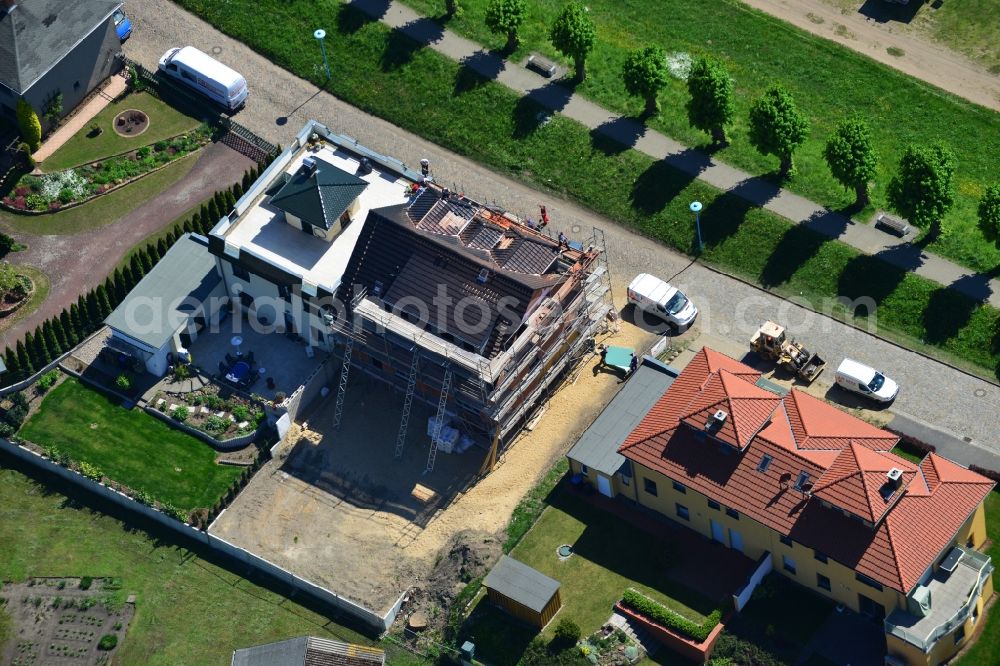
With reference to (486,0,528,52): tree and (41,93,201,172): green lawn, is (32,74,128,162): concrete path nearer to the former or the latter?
(41,93,201,172): green lawn

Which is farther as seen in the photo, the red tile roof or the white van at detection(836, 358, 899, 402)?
the white van at detection(836, 358, 899, 402)

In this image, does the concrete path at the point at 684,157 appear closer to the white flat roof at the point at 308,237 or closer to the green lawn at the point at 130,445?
the white flat roof at the point at 308,237

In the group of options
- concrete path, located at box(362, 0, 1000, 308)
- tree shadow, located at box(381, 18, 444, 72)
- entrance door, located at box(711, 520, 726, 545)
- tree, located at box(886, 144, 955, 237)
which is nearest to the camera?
entrance door, located at box(711, 520, 726, 545)

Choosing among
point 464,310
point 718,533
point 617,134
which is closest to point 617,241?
point 617,134

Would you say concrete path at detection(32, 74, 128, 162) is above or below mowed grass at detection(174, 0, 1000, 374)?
below

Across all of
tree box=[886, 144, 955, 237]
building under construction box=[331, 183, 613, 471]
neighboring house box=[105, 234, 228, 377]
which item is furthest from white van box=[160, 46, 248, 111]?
tree box=[886, 144, 955, 237]

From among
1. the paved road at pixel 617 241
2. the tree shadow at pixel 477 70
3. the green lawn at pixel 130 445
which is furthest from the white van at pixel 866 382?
the green lawn at pixel 130 445

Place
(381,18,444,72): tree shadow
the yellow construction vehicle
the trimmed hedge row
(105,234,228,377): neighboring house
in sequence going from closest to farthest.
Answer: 1. the trimmed hedge row
2. the yellow construction vehicle
3. (105,234,228,377): neighboring house
4. (381,18,444,72): tree shadow

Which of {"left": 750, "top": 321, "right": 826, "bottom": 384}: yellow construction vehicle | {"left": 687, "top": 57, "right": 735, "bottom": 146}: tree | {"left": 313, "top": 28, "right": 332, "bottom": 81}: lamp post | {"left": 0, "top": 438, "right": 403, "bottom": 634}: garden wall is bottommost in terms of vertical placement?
{"left": 0, "top": 438, "right": 403, "bottom": 634}: garden wall

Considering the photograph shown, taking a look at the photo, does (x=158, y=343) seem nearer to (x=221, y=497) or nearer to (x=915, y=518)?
(x=221, y=497)
